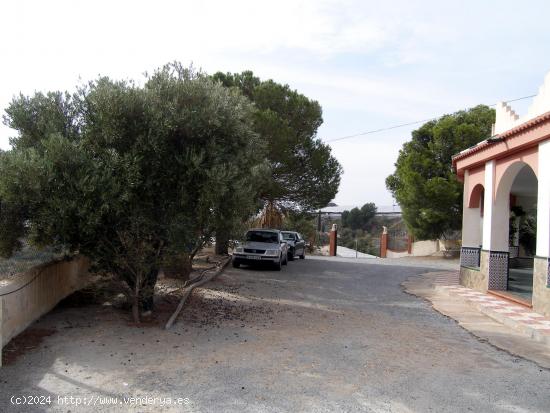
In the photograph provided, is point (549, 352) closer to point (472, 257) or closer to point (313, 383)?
point (313, 383)

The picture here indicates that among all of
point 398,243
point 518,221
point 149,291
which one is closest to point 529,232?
point 518,221

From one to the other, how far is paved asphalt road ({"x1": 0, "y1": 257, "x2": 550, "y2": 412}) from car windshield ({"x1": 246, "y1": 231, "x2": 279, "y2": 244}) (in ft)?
25.8

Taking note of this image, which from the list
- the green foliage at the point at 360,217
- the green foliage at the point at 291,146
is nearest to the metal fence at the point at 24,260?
the green foliage at the point at 291,146

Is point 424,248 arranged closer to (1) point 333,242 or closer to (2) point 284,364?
(1) point 333,242

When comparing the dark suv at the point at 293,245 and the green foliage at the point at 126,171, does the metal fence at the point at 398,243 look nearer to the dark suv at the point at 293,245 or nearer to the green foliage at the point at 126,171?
the dark suv at the point at 293,245

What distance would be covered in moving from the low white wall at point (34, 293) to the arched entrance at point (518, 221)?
9692mm

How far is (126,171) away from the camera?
23.4ft

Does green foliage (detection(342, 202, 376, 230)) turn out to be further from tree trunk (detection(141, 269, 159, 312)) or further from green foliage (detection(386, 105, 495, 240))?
tree trunk (detection(141, 269, 159, 312))

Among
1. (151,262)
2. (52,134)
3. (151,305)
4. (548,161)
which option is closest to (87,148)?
(52,134)

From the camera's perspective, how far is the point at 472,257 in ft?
48.4

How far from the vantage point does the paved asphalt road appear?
500 cm

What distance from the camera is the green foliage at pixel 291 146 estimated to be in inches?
794

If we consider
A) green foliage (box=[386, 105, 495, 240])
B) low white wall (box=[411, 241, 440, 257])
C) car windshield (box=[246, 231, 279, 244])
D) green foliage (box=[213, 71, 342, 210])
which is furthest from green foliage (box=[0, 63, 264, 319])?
low white wall (box=[411, 241, 440, 257])

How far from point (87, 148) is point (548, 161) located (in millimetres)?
8355
